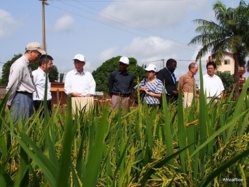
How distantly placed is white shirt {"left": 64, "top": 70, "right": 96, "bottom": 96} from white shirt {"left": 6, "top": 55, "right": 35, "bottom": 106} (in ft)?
3.32

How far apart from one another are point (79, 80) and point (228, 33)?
109ft

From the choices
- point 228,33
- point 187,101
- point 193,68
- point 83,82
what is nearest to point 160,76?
point 193,68

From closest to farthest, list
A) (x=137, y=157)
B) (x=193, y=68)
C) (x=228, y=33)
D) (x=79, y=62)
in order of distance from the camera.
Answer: (x=137, y=157)
(x=79, y=62)
(x=193, y=68)
(x=228, y=33)

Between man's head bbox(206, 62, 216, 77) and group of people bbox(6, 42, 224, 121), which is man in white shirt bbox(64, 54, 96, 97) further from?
man's head bbox(206, 62, 216, 77)

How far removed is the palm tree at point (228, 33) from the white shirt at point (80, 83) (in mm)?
31271

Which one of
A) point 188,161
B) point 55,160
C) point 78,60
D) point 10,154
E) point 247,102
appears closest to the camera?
point 55,160

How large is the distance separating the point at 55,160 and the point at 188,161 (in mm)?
382

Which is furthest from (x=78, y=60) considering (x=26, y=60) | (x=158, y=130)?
(x=158, y=130)

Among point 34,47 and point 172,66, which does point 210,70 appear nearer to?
point 172,66

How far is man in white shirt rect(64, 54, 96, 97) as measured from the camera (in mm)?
5645

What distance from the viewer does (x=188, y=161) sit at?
1.12 m

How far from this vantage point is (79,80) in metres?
5.67

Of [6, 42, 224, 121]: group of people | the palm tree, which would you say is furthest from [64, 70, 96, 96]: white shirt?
the palm tree

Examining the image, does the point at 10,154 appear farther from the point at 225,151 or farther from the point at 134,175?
the point at 225,151
